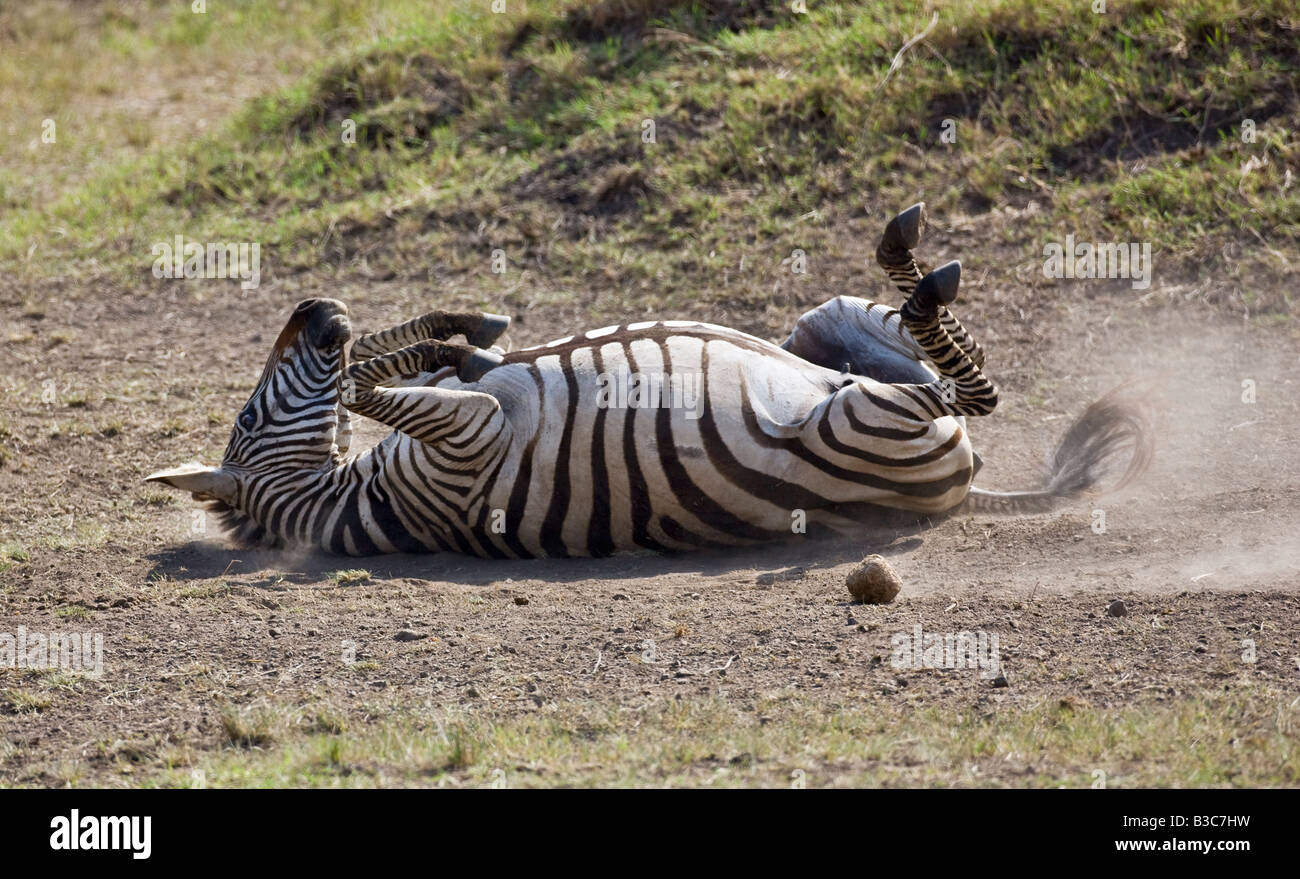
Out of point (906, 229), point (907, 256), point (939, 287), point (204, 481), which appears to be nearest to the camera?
point (939, 287)

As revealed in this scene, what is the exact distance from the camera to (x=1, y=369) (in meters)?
8.97

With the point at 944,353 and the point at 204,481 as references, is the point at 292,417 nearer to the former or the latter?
the point at 204,481

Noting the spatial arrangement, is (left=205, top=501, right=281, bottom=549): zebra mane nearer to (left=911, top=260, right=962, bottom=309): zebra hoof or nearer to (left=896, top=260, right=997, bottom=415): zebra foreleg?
(left=896, top=260, right=997, bottom=415): zebra foreleg

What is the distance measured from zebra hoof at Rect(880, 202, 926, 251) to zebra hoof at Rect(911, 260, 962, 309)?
35 cm

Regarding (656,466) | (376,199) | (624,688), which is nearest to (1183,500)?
(656,466)

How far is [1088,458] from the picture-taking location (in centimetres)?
664

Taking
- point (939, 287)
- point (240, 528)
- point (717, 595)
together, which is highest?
point (939, 287)

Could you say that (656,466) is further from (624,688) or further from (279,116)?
(279,116)

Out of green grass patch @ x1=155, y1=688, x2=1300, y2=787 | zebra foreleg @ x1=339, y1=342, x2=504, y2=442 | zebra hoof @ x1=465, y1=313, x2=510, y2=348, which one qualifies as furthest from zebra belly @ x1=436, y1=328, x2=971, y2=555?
green grass patch @ x1=155, y1=688, x2=1300, y2=787

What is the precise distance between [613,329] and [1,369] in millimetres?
4675

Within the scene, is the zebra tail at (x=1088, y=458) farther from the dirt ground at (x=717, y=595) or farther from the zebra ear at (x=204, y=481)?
the zebra ear at (x=204, y=481)

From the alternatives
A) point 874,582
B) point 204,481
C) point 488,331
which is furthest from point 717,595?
point 204,481

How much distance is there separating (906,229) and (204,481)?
133 inches

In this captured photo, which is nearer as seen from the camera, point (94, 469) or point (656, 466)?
point (656, 466)
